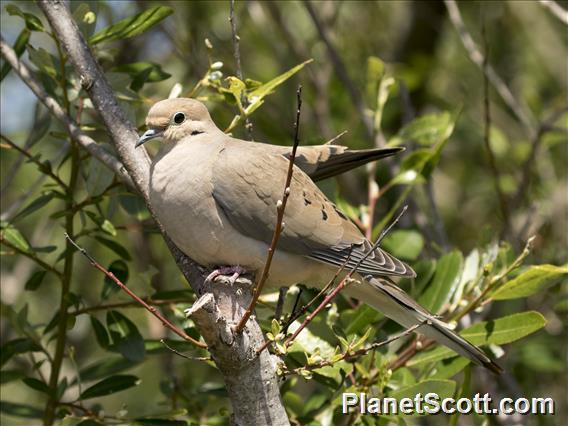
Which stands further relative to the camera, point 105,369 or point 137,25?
point 105,369

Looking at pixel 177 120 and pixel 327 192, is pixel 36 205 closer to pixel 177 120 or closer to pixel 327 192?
pixel 177 120

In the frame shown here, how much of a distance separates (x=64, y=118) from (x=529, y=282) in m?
1.68

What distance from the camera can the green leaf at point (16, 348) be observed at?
346 centimetres

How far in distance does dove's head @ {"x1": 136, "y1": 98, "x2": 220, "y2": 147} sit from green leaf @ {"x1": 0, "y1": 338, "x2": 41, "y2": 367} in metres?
0.91

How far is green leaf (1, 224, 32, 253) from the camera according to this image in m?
3.31

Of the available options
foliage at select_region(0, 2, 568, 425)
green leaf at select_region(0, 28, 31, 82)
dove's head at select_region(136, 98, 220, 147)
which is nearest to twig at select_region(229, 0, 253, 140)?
foliage at select_region(0, 2, 568, 425)

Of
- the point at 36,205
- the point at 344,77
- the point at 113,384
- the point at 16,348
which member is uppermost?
the point at 344,77

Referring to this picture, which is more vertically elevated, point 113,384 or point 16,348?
point 16,348

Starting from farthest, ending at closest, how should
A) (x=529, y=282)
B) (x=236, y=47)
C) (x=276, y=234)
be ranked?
1. (x=529, y=282)
2. (x=236, y=47)
3. (x=276, y=234)

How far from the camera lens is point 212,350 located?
8.45 ft

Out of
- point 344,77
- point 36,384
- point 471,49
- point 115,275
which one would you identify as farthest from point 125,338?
point 471,49

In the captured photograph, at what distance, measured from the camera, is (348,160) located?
Result: 11.4ft

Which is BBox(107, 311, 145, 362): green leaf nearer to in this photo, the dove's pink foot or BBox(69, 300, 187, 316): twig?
BBox(69, 300, 187, 316): twig

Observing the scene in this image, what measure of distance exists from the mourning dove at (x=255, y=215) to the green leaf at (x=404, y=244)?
1.87 feet
